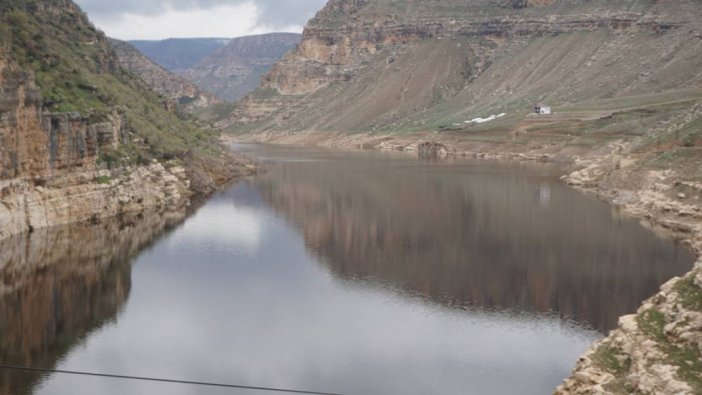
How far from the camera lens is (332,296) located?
121 ft

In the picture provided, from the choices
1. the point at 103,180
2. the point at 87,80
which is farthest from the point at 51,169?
the point at 87,80

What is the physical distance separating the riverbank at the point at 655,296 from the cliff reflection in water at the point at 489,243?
7.85 feet

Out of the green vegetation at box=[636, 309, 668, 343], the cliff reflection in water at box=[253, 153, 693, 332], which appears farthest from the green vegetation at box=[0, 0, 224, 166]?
the green vegetation at box=[636, 309, 668, 343]

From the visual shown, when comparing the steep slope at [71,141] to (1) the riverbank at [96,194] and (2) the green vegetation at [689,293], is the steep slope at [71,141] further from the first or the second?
(2) the green vegetation at [689,293]

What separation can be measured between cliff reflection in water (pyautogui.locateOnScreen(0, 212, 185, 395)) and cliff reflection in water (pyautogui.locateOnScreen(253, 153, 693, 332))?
440 inches

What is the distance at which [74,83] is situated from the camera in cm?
6175

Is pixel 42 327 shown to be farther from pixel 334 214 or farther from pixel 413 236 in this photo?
pixel 334 214

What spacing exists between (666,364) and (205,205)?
54.0m

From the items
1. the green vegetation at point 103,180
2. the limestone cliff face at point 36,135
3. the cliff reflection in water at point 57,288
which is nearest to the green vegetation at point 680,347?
the cliff reflection in water at point 57,288

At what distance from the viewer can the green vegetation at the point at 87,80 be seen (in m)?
57.0

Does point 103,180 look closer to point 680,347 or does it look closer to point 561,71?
point 680,347

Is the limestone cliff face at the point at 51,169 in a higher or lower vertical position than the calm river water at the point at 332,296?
higher

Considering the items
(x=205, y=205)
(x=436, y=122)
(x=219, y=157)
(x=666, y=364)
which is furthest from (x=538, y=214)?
(x=436, y=122)

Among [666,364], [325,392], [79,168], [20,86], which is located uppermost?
[20,86]
